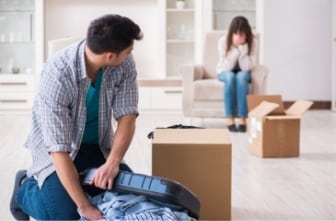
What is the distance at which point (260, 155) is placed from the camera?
4211mm

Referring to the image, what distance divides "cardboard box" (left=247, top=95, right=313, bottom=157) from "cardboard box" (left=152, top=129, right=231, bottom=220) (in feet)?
4.88

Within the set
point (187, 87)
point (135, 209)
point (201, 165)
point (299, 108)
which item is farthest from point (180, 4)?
point (135, 209)

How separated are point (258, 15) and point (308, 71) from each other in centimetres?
90

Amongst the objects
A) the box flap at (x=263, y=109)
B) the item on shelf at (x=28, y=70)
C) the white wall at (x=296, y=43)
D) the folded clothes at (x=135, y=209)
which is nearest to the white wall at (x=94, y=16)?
the item on shelf at (x=28, y=70)

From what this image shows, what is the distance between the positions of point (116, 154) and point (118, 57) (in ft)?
1.07

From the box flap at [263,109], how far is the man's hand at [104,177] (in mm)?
2157

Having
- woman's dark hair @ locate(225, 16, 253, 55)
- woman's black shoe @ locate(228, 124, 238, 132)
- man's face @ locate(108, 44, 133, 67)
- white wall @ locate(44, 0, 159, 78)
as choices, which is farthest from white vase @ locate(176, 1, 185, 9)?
man's face @ locate(108, 44, 133, 67)

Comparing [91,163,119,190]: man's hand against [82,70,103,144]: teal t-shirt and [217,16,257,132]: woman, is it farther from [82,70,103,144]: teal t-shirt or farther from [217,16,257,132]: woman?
[217,16,257,132]: woman

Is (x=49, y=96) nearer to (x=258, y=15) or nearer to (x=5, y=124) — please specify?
(x=5, y=124)

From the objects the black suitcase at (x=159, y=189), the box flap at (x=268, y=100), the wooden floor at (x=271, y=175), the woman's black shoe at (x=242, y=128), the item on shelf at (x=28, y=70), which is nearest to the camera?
the black suitcase at (x=159, y=189)

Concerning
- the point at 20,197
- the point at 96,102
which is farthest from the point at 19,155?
the point at 96,102

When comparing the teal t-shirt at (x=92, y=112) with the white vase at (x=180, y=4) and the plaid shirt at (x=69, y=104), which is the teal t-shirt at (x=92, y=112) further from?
the white vase at (x=180, y=4)

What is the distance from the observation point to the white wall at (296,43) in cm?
718

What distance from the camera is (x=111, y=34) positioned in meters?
2.02
